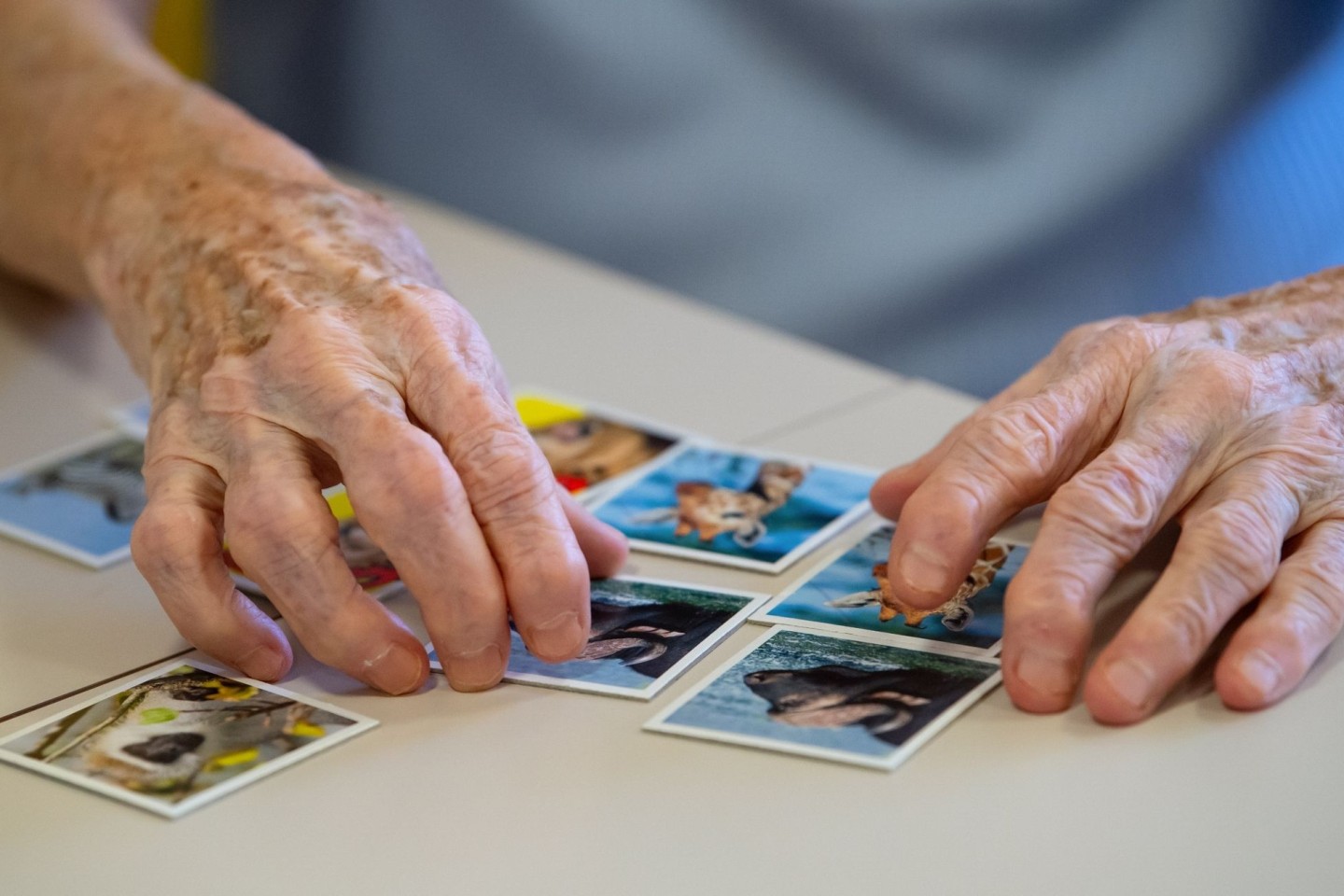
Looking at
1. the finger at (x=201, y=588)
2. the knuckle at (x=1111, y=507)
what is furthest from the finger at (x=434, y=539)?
the knuckle at (x=1111, y=507)

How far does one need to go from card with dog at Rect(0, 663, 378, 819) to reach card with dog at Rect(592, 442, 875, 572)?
0.29 m

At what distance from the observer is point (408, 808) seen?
2.26ft

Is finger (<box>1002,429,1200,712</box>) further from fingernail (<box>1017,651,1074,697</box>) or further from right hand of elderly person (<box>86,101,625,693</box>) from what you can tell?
right hand of elderly person (<box>86,101,625,693</box>)

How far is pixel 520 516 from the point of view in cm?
78

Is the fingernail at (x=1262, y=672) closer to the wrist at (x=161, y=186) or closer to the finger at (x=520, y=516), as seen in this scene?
the finger at (x=520, y=516)

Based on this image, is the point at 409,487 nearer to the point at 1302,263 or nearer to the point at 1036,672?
the point at 1036,672

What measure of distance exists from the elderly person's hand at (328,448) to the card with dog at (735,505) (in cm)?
9

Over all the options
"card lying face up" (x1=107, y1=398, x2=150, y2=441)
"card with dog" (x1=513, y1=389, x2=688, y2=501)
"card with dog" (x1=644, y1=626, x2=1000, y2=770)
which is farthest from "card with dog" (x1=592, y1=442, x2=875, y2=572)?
"card lying face up" (x1=107, y1=398, x2=150, y2=441)

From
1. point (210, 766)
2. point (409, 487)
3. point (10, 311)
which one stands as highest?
point (10, 311)

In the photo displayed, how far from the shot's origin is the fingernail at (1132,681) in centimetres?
70

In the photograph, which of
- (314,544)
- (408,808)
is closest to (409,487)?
(314,544)

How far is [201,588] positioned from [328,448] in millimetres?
115

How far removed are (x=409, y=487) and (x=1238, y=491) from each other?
487mm

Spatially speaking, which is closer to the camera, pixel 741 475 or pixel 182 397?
pixel 182 397
